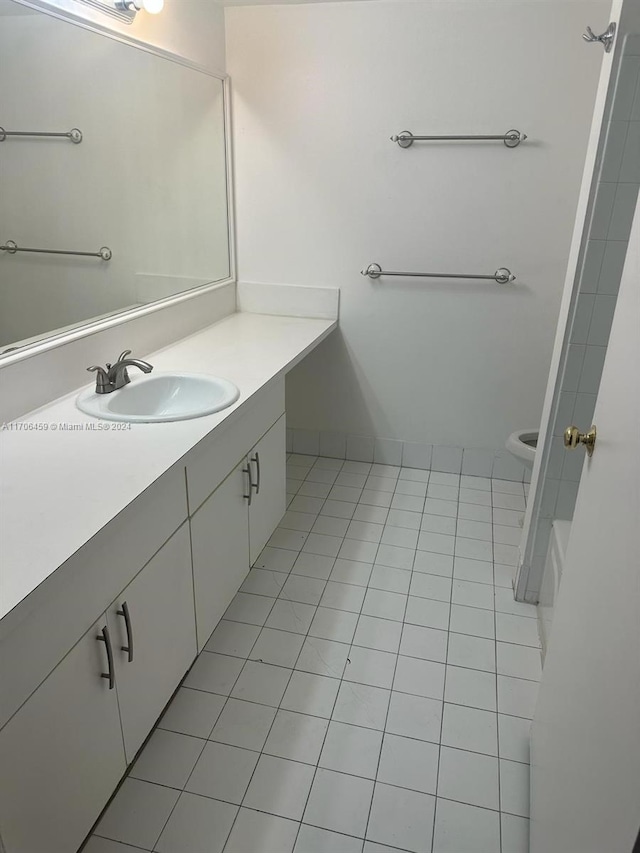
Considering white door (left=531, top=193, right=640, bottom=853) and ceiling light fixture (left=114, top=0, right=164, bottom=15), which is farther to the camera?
ceiling light fixture (left=114, top=0, right=164, bottom=15)

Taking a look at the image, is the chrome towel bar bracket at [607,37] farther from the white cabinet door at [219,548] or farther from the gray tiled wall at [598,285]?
the white cabinet door at [219,548]

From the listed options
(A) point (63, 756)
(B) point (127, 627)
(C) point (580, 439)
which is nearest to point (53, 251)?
(B) point (127, 627)

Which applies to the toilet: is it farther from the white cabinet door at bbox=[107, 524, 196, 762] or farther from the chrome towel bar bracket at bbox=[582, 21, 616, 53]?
the white cabinet door at bbox=[107, 524, 196, 762]

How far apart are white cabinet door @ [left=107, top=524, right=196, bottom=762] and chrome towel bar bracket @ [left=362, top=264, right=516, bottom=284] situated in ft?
5.60

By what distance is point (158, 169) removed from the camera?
2.31 m

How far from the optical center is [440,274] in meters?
2.76

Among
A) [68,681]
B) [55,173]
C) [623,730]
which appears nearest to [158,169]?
[55,173]

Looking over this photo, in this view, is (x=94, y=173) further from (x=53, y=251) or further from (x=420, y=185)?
(x=420, y=185)

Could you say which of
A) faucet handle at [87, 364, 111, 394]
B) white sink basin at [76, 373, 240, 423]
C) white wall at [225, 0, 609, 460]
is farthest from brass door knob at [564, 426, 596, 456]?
white wall at [225, 0, 609, 460]

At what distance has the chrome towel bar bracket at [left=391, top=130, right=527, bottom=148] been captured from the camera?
248cm

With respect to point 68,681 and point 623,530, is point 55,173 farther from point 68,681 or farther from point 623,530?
point 623,530

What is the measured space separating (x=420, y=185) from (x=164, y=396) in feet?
5.00

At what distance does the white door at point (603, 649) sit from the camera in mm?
792

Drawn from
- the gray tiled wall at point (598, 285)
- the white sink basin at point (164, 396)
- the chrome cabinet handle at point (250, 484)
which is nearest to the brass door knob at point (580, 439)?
the gray tiled wall at point (598, 285)
